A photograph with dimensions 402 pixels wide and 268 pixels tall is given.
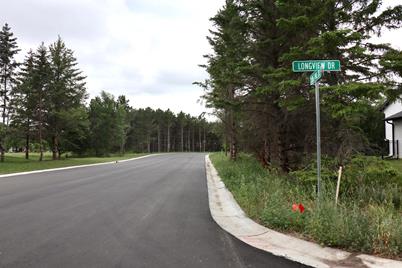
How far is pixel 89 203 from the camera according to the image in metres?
10.0

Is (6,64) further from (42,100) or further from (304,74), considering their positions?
(304,74)

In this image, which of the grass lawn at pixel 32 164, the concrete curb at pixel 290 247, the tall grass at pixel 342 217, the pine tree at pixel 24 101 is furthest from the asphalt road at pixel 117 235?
the pine tree at pixel 24 101

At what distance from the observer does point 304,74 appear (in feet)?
33.7

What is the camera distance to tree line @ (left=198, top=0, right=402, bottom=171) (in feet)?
29.9

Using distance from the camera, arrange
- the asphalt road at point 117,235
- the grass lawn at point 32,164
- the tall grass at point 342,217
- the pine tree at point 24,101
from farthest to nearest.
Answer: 1. the pine tree at point 24,101
2. the grass lawn at point 32,164
3. the tall grass at point 342,217
4. the asphalt road at point 117,235

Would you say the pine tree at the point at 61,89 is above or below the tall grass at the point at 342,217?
above

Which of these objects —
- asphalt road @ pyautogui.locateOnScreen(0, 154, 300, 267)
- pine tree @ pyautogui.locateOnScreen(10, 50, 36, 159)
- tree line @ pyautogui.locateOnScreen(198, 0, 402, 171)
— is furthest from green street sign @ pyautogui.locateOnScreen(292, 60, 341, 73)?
pine tree @ pyautogui.locateOnScreen(10, 50, 36, 159)

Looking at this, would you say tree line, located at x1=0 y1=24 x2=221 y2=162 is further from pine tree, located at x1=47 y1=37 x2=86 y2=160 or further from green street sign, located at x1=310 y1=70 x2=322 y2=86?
green street sign, located at x1=310 y1=70 x2=322 y2=86

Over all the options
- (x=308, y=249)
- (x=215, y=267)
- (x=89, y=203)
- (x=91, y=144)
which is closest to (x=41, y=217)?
(x=89, y=203)

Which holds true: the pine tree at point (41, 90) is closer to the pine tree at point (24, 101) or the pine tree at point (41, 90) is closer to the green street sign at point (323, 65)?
the pine tree at point (24, 101)

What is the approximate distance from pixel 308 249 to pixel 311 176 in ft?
13.1

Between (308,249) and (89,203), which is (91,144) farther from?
(308,249)

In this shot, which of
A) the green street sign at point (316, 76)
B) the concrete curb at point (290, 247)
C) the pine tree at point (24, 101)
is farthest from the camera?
the pine tree at point (24, 101)

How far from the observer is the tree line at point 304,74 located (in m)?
9.12
